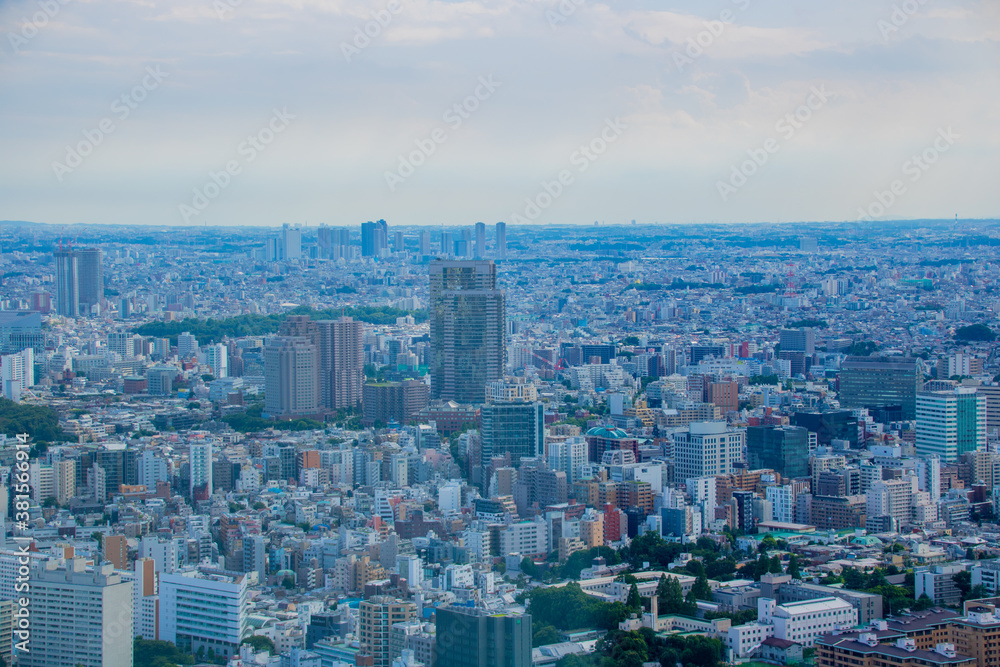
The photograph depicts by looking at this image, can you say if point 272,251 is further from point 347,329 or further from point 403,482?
point 403,482

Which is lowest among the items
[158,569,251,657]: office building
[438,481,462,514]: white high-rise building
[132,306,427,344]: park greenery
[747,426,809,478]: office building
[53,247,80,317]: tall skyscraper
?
[158,569,251,657]: office building

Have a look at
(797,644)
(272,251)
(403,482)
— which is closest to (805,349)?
(403,482)

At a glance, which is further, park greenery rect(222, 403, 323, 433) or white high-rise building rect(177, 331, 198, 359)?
white high-rise building rect(177, 331, 198, 359)

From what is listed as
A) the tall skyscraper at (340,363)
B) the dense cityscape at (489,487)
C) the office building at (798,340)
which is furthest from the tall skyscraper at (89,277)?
the office building at (798,340)

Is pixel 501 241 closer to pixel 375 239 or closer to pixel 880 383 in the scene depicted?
pixel 375 239

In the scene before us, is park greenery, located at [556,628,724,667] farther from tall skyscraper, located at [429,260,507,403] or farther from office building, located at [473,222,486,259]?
office building, located at [473,222,486,259]

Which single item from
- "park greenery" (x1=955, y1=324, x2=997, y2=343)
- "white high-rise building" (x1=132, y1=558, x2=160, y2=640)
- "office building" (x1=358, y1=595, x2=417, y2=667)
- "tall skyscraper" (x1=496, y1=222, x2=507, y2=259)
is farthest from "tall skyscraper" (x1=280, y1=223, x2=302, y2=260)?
"office building" (x1=358, y1=595, x2=417, y2=667)

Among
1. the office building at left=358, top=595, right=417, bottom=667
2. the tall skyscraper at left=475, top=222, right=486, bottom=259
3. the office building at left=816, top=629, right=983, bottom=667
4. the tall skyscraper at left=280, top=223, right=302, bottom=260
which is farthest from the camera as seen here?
the tall skyscraper at left=280, top=223, right=302, bottom=260
